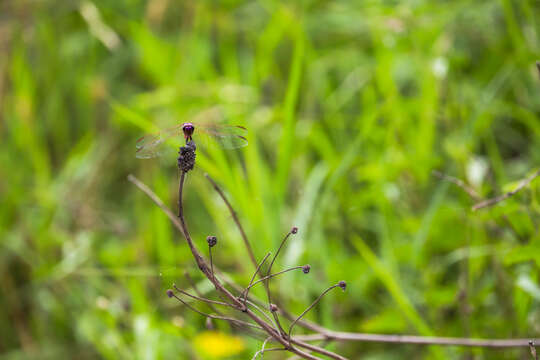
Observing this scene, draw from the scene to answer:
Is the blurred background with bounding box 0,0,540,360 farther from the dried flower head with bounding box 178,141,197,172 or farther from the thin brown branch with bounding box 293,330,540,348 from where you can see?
the dried flower head with bounding box 178,141,197,172

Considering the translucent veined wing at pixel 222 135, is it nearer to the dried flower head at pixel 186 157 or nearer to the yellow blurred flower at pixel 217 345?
the dried flower head at pixel 186 157

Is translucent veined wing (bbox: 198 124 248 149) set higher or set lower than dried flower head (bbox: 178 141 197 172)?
higher

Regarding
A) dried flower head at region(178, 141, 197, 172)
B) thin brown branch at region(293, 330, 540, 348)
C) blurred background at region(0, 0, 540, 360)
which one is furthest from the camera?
blurred background at region(0, 0, 540, 360)

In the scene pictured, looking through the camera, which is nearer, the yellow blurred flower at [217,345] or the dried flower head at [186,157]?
the dried flower head at [186,157]

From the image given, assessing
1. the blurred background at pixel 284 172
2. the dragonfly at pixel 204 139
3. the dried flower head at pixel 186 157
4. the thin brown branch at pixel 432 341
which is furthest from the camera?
the blurred background at pixel 284 172

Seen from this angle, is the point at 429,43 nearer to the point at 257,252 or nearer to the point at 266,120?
the point at 266,120

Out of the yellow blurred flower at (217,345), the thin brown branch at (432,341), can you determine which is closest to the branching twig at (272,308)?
the thin brown branch at (432,341)

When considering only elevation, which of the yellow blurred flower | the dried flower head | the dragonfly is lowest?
the yellow blurred flower

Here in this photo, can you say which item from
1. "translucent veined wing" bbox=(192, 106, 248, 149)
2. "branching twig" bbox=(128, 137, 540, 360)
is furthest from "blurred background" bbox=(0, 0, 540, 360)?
"translucent veined wing" bbox=(192, 106, 248, 149)
